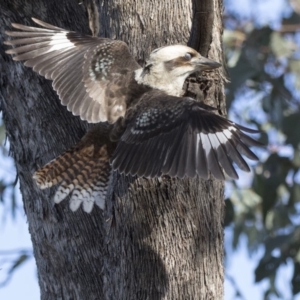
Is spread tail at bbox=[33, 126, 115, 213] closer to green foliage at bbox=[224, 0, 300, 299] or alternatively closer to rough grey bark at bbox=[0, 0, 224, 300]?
rough grey bark at bbox=[0, 0, 224, 300]

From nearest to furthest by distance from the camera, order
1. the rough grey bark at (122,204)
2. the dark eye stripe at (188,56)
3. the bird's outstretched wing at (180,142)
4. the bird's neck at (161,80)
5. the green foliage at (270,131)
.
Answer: the bird's outstretched wing at (180,142)
the rough grey bark at (122,204)
the dark eye stripe at (188,56)
the bird's neck at (161,80)
the green foliage at (270,131)

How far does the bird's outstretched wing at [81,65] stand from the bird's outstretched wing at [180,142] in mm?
158

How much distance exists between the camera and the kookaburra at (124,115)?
8.50ft

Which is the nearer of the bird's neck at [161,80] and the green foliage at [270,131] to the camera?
the bird's neck at [161,80]

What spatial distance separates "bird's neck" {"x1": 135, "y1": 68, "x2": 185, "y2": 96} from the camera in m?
3.04

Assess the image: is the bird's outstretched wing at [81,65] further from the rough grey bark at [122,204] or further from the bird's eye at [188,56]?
the bird's eye at [188,56]

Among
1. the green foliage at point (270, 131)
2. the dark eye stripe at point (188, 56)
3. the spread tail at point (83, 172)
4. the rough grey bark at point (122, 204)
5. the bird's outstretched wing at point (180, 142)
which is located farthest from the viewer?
the green foliage at point (270, 131)

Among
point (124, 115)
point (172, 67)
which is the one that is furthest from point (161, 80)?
point (124, 115)

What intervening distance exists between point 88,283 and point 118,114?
23.8 inches

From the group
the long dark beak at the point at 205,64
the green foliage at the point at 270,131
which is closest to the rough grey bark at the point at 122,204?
the long dark beak at the point at 205,64

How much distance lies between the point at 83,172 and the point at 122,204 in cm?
41

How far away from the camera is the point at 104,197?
10.1 ft

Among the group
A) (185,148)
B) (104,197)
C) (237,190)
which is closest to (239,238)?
(237,190)

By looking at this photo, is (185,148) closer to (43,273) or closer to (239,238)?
(43,273)
